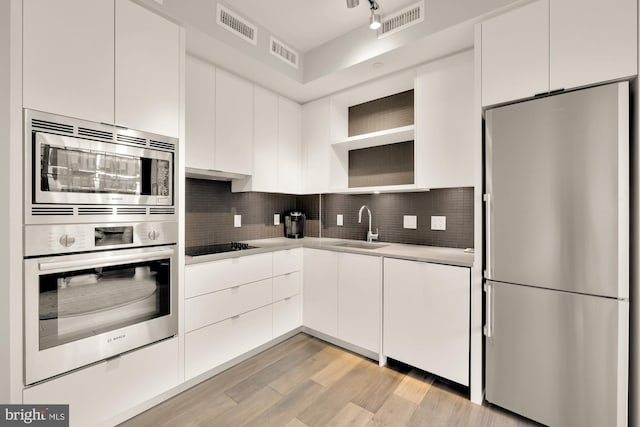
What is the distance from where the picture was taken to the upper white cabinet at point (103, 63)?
1.36 meters

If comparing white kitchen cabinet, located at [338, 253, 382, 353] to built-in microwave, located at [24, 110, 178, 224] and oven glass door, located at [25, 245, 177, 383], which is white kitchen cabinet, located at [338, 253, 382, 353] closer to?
oven glass door, located at [25, 245, 177, 383]

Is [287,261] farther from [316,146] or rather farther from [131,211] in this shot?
[131,211]

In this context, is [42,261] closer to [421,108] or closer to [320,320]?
[320,320]

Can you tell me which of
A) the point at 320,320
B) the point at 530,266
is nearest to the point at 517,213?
the point at 530,266

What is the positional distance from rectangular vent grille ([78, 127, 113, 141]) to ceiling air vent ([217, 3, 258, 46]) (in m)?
1.08

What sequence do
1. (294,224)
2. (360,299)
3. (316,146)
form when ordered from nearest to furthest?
(360,299) → (316,146) → (294,224)

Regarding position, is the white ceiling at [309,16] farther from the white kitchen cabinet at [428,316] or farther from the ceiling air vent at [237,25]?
the white kitchen cabinet at [428,316]

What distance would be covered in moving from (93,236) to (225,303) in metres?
0.99

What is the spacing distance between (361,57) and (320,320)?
2239mm

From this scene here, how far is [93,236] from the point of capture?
5.00 feet

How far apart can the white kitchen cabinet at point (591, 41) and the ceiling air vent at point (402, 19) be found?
0.74 m

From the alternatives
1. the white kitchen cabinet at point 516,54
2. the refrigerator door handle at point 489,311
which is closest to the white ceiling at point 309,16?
the white kitchen cabinet at point 516,54

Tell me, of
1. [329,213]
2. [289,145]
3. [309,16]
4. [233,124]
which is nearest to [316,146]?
[289,145]

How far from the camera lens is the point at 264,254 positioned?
250cm
